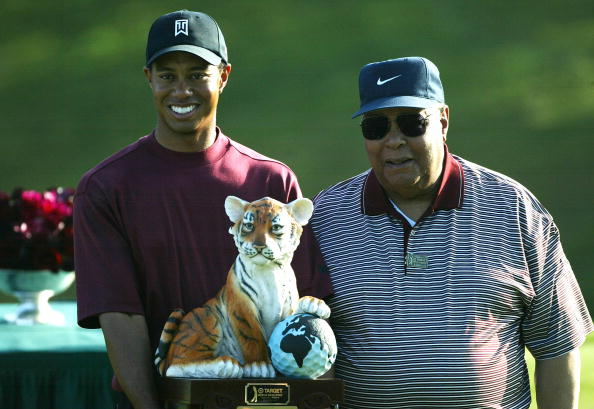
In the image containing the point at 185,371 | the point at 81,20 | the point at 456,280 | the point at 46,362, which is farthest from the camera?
the point at 81,20

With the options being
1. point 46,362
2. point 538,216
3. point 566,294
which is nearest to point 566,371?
point 566,294

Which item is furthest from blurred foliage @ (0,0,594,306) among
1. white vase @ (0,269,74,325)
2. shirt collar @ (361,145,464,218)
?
shirt collar @ (361,145,464,218)

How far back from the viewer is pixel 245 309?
6.51ft

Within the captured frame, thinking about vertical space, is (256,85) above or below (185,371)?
above

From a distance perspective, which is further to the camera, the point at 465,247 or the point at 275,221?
the point at 465,247

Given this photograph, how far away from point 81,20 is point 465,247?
4.27 metres

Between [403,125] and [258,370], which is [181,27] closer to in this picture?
[403,125]

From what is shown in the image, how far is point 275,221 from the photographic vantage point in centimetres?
199

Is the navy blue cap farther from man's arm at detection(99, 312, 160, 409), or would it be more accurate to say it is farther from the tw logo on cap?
man's arm at detection(99, 312, 160, 409)

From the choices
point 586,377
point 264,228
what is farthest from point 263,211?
point 586,377

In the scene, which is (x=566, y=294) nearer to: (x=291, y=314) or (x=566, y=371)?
(x=566, y=371)

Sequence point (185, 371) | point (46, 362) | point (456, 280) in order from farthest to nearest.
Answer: point (46, 362), point (456, 280), point (185, 371)

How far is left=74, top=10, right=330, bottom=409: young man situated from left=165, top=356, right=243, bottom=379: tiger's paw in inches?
5.6

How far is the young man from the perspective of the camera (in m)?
2.06
